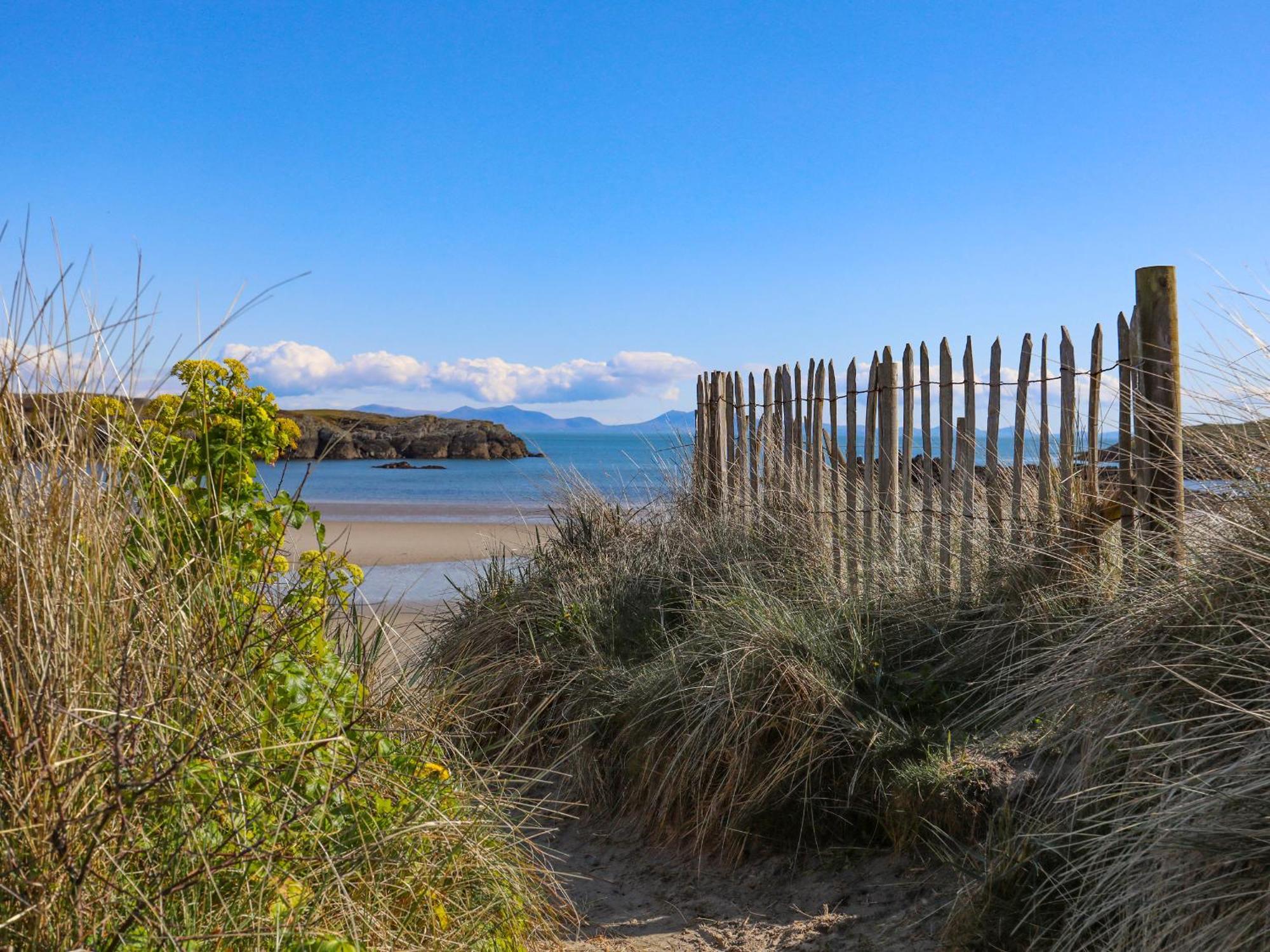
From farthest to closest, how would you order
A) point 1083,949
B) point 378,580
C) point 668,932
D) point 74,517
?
point 378,580, point 668,932, point 1083,949, point 74,517

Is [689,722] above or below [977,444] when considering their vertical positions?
below

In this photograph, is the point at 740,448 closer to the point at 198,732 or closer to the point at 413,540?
the point at 198,732

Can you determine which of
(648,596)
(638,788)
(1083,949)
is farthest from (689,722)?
(1083,949)

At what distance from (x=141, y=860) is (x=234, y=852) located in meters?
0.20

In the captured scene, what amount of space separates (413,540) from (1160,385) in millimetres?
14144

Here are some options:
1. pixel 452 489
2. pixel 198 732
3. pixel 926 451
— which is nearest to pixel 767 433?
pixel 926 451

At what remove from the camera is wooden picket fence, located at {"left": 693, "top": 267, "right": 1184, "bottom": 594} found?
449 centimetres

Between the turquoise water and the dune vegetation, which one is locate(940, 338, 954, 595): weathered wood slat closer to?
the turquoise water

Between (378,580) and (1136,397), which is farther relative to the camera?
(378,580)

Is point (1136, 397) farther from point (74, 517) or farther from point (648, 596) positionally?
point (74, 517)

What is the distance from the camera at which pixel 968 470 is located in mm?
5406

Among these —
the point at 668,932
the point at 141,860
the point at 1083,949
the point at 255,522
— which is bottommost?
the point at 668,932

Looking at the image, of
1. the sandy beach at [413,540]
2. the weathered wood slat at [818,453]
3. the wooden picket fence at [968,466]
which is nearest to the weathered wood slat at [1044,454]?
the wooden picket fence at [968,466]

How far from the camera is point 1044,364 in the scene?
518 cm
